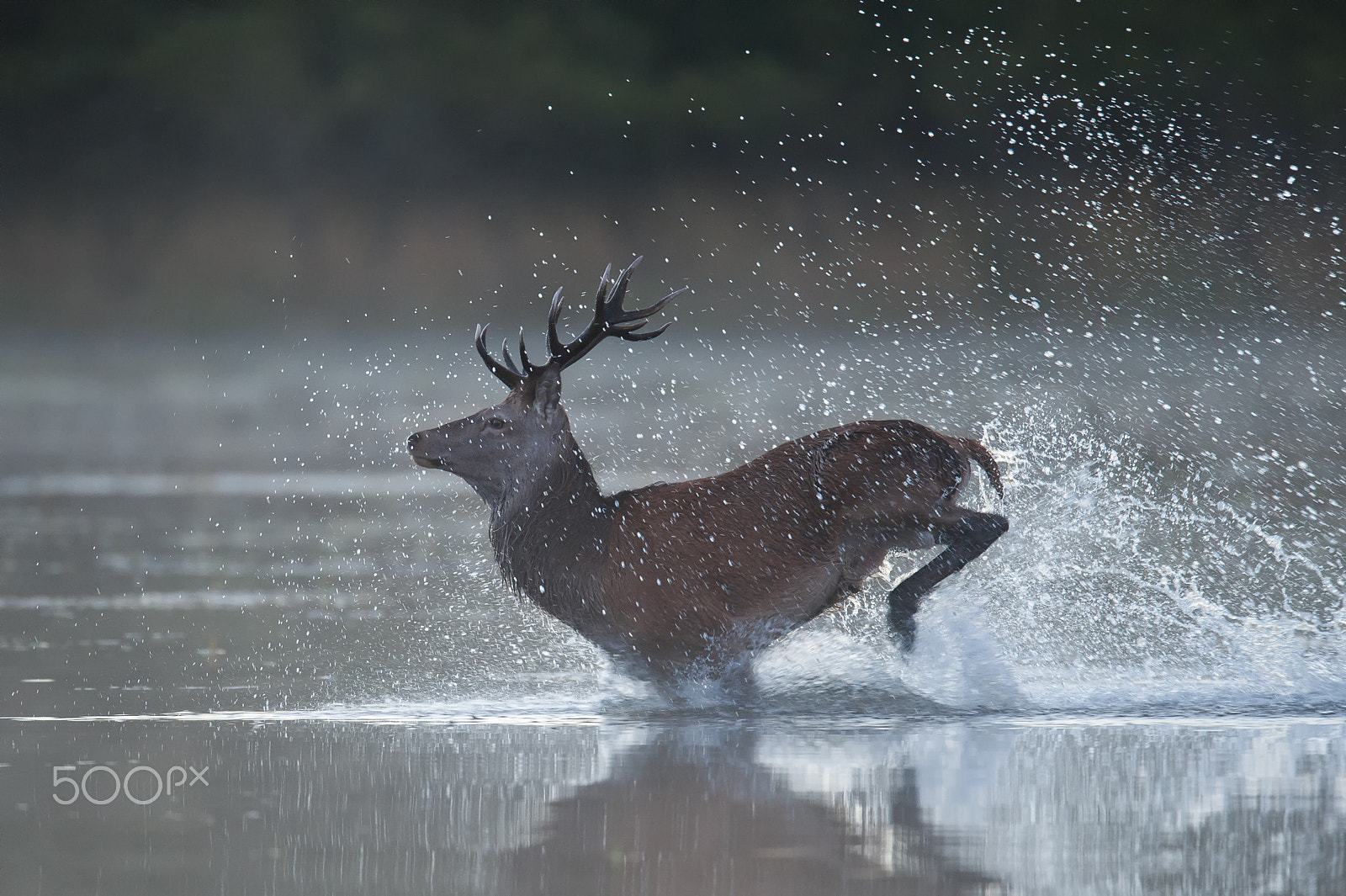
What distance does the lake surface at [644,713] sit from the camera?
4277 millimetres

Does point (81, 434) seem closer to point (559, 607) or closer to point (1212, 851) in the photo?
point (559, 607)

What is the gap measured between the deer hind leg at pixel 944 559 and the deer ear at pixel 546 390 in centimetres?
150

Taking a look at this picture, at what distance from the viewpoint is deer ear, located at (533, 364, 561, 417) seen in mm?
7121

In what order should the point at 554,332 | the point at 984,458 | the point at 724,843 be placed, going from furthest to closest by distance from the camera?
the point at 984,458, the point at 554,332, the point at 724,843

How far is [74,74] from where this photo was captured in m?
39.2

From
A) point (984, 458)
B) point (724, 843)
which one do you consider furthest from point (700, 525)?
point (724, 843)

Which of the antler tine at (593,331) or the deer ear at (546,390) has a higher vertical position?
the antler tine at (593,331)

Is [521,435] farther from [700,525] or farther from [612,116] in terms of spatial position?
[612,116]

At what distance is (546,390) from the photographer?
7121 mm

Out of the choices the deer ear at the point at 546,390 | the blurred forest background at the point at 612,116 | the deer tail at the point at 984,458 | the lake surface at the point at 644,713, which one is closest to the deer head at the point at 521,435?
the deer ear at the point at 546,390

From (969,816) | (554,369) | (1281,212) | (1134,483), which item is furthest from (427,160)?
(969,816)
